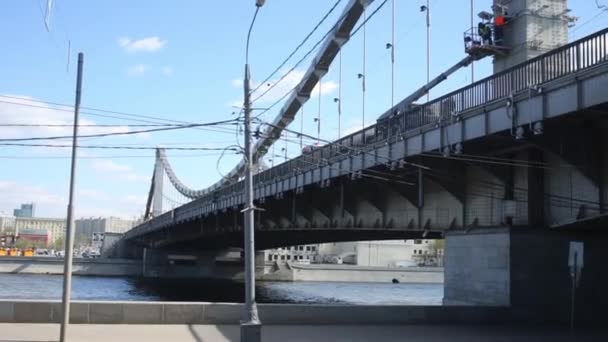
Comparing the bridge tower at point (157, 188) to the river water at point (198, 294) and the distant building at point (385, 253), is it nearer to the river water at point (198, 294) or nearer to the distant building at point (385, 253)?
the distant building at point (385, 253)

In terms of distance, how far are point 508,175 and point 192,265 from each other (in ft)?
346

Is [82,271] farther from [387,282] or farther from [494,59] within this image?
[494,59]

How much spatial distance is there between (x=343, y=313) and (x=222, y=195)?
40303mm

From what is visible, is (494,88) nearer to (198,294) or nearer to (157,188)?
(198,294)

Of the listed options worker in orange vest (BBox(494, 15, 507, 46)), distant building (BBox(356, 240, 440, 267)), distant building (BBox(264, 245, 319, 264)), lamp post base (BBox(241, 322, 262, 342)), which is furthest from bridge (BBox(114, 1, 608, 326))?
distant building (BBox(264, 245, 319, 264))

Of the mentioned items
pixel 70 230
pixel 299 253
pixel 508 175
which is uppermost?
pixel 508 175

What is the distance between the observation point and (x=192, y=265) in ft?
414

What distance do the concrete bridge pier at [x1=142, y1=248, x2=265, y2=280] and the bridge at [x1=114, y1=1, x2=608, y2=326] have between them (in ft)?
303

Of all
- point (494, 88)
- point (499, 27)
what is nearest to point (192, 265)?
point (499, 27)

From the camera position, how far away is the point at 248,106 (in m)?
18.2

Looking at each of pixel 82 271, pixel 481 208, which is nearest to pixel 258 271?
pixel 82 271

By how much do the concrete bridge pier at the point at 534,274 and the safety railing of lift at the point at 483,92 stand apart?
4591 mm

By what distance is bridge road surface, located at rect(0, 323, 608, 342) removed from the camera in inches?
677

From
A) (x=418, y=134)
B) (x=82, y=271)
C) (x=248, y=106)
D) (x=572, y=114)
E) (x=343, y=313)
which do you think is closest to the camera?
(x=248, y=106)
